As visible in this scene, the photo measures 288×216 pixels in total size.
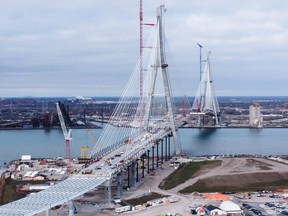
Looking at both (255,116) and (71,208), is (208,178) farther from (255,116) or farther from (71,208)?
(255,116)

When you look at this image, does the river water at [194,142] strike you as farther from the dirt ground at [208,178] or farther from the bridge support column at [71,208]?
the bridge support column at [71,208]

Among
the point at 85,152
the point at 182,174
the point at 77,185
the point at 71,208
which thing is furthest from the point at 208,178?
the point at 85,152

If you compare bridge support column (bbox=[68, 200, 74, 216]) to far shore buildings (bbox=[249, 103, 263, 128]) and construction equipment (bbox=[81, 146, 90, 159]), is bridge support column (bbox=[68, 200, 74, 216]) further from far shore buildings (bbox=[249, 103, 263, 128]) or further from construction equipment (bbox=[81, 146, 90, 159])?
far shore buildings (bbox=[249, 103, 263, 128])

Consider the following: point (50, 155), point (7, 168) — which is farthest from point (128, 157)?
point (50, 155)

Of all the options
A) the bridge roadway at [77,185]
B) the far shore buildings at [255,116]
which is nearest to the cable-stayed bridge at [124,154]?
the bridge roadway at [77,185]

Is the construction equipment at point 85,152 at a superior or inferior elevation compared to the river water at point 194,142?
superior

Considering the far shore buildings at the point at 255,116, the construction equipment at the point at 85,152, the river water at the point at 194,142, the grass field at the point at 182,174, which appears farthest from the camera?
the far shore buildings at the point at 255,116
